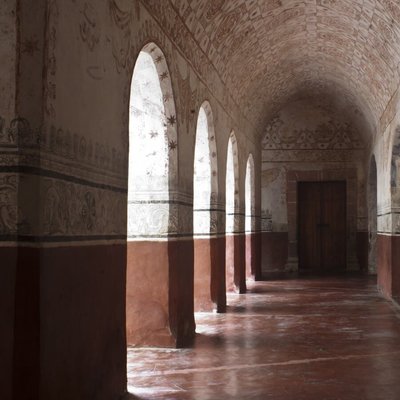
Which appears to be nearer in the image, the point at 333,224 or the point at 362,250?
the point at 362,250

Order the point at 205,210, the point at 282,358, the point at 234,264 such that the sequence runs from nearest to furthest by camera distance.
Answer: the point at 282,358, the point at 205,210, the point at 234,264

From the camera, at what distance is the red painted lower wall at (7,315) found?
11.6 ft

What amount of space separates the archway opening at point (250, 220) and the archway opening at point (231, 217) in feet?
8.76

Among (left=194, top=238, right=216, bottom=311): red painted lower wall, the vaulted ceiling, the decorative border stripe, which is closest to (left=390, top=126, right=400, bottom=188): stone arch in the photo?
the vaulted ceiling

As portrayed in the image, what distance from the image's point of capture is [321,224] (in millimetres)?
18312

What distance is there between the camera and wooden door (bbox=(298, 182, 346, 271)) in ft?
59.9

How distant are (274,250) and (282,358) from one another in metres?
11.4

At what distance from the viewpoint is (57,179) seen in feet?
13.0

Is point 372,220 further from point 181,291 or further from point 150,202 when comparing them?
point 150,202

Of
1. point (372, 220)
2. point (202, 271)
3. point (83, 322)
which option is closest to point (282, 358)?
point (83, 322)

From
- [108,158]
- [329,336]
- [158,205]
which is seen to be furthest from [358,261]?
[108,158]

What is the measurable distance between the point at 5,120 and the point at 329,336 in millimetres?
5619

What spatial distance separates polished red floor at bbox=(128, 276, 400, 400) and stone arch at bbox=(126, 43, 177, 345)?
333 mm

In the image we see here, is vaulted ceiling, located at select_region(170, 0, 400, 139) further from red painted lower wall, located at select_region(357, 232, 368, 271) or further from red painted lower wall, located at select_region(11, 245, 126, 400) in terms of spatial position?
red painted lower wall, located at select_region(357, 232, 368, 271)
